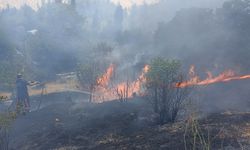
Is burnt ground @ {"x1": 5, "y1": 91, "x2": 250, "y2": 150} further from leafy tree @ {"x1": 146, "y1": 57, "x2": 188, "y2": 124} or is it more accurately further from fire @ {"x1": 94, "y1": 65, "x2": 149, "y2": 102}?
fire @ {"x1": 94, "y1": 65, "x2": 149, "y2": 102}

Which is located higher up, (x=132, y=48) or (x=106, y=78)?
(x=132, y=48)

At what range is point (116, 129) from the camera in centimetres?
2753

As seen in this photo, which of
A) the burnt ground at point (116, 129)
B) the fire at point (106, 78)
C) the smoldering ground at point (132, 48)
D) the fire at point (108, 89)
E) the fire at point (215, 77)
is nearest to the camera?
the burnt ground at point (116, 129)

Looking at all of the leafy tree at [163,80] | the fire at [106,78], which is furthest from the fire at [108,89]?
the leafy tree at [163,80]

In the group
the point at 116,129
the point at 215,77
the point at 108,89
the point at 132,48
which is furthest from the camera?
the point at 132,48

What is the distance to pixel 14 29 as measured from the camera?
8588 centimetres

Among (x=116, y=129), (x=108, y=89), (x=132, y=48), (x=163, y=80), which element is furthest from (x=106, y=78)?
(x=132, y=48)

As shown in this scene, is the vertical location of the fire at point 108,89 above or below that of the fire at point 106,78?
below

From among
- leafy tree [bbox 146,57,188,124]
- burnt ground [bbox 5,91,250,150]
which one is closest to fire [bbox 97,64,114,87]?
burnt ground [bbox 5,91,250,150]

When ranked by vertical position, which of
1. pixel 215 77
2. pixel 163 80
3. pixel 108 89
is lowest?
pixel 108 89

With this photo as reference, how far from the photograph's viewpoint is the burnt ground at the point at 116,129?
22.0 metres

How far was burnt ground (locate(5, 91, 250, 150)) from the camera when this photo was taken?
22.0 metres

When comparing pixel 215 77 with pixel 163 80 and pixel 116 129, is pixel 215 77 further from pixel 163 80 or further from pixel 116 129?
pixel 116 129

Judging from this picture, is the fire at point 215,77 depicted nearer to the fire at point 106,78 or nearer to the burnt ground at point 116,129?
the fire at point 106,78
